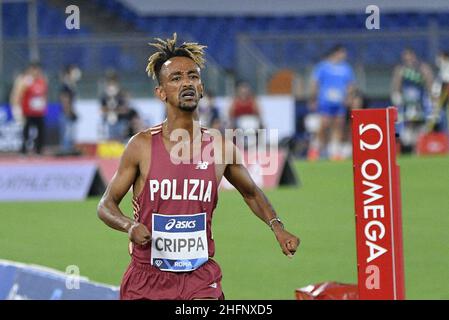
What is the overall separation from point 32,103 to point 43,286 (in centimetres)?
1575

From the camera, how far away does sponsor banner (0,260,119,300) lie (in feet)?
27.7

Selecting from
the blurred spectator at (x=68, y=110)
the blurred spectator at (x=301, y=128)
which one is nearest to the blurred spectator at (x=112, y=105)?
the blurred spectator at (x=68, y=110)

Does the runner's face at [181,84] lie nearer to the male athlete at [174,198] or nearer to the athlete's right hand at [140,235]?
the male athlete at [174,198]

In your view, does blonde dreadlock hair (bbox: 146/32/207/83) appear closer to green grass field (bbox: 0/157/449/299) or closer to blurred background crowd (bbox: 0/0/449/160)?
green grass field (bbox: 0/157/449/299)

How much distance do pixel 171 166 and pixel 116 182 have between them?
336 millimetres

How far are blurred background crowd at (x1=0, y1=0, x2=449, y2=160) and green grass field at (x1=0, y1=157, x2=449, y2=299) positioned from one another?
5.12m

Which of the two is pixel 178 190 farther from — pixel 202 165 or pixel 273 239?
pixel 273 239

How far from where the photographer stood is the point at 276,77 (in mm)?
26188

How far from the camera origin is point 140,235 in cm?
630

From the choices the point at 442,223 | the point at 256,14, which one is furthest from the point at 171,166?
the point at 256,14

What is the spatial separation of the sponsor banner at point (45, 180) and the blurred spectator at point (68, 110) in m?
7.09

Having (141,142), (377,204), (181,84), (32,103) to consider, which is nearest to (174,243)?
(141,142)

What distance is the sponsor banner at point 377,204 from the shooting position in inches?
272

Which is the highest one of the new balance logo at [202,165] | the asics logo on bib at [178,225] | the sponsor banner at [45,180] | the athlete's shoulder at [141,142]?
the sponsor banner at [45,180]
